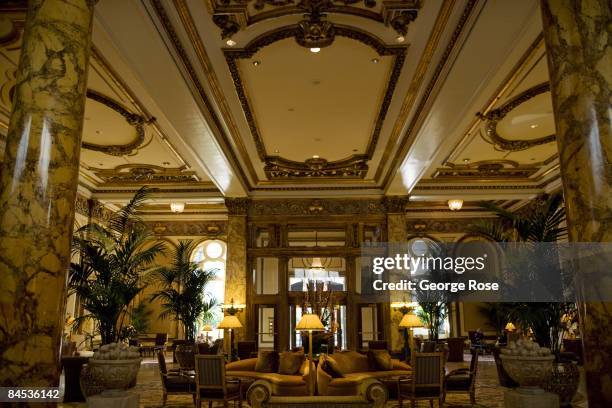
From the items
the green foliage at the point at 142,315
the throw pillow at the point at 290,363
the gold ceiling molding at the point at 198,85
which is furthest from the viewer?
the green foliage at the point at 142,315

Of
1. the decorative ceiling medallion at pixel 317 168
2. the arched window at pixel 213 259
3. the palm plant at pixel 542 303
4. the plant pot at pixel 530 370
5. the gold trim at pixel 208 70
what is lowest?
the plant pot at pixel 530 370

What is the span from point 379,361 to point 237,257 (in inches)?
244

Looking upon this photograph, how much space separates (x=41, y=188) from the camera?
333cm

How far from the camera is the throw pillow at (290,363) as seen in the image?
789cm

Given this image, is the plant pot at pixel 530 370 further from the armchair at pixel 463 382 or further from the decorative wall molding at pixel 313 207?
the decorative wall molding at pixel 313 207

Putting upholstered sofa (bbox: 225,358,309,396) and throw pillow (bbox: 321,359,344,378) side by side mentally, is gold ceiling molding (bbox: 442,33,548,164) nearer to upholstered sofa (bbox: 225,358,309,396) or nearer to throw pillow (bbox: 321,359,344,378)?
throw pillow (bbox: 321,359,344,378)

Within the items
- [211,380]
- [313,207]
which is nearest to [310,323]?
[211,380]

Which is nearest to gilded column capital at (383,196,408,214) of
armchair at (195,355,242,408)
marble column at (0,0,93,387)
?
armchair at (195,355,242,408)

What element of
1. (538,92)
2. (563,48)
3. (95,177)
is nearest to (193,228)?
(95,177)

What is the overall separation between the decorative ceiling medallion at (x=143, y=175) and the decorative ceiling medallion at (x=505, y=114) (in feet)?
23.5

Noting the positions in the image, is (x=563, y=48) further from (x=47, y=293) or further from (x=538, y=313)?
(x=47, y=293)

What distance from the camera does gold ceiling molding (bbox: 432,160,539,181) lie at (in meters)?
12.4

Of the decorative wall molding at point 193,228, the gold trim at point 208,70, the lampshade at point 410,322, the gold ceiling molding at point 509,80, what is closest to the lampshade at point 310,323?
the gold trim at point 208,70

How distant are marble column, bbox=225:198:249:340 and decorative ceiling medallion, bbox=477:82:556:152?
265 inches
